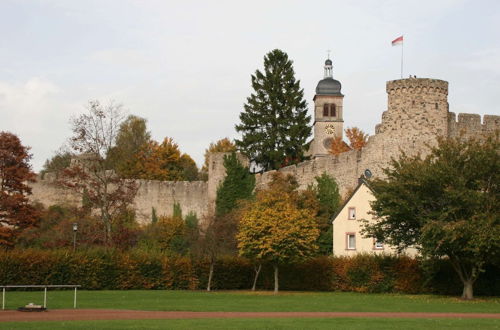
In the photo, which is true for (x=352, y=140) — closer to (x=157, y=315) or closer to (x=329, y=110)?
(x=329, y=110)

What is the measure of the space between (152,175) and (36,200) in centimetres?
1520

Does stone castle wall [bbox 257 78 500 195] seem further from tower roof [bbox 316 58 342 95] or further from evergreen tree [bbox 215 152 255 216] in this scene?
tower roof [bbox 316 58 342 95]

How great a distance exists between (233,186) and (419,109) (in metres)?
15.0

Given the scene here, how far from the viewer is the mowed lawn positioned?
69.6 ft

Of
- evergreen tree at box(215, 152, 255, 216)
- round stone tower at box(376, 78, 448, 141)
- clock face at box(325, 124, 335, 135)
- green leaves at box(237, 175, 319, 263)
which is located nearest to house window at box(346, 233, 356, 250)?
round stone tower at box(376, 78, 448, 141)

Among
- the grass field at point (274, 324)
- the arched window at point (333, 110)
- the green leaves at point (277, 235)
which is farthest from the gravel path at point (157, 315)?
the arched window at point (333, 110)

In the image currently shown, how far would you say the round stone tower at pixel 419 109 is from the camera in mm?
46125

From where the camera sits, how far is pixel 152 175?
79125 mm

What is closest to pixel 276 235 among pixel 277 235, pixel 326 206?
pixel 277 235

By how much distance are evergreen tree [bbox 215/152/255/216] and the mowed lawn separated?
724 inches

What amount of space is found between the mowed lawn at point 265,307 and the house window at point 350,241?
965 cm

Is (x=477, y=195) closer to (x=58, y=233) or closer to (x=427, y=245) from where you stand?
(x=427, y=245)

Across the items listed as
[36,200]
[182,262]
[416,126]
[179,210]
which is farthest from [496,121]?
[36,200]

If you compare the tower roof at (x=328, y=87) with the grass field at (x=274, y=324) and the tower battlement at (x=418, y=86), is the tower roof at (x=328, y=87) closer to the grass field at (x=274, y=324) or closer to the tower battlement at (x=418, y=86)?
the tower battlement at (x=418, y=86)
